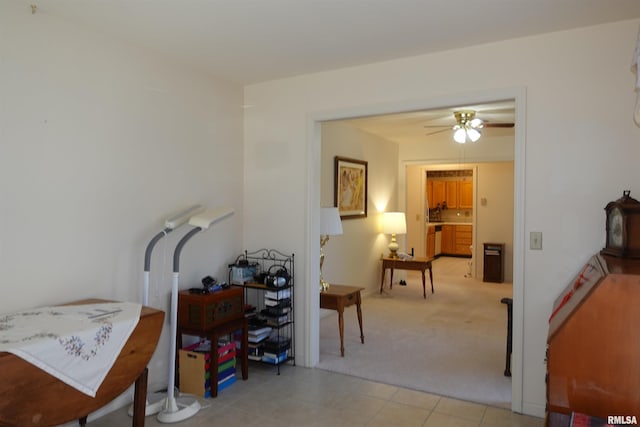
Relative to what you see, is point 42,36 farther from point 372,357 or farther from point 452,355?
point 452,355

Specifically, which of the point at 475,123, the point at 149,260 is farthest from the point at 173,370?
the point at 475,123

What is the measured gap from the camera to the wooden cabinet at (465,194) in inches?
423

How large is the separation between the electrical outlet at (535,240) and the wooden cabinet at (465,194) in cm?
830

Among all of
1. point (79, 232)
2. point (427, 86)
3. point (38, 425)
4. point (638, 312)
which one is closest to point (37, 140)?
point (79, 232)

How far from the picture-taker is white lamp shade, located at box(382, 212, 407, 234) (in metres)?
6.42

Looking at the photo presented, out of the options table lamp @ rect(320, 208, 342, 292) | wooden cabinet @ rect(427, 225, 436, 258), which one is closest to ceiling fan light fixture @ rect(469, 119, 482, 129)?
table lamp @ rect(320, 208, 342, 292)

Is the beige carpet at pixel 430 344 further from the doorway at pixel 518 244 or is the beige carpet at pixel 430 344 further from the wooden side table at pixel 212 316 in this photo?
the wooden side table at pixel 212 316

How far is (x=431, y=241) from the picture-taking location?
32.0ft

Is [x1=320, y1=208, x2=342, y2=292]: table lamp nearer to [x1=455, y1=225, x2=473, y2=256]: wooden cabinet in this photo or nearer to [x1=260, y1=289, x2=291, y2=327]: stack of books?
[x1=260, y1=289, x2=291, y2=327]: stack of books

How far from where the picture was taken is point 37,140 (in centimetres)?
237

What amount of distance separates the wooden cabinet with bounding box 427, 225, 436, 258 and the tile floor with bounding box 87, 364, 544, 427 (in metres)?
6.50

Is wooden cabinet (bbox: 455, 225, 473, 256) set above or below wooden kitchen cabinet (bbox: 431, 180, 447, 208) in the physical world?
below

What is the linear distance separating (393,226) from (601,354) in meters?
4.88

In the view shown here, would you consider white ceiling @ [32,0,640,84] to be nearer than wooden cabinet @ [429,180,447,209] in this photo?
Yes
